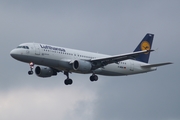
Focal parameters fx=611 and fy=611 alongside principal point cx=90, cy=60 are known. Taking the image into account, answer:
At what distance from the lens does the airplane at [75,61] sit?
82.5 metres

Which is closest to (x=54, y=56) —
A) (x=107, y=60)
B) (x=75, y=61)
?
(x=75, y=61)

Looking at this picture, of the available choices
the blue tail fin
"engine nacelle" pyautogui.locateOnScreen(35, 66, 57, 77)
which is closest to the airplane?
"engine nacelle" pyautogui.locateOnScreen(35, 66, 57, 77)

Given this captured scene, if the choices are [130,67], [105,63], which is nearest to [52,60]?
[105,63]

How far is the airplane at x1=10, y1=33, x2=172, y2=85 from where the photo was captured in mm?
82500

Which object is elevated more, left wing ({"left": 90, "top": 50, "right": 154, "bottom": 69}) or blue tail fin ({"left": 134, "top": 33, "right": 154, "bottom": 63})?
blue tail fin ({"left": 134, "top": 33, "right": 154, "bottom": 63})

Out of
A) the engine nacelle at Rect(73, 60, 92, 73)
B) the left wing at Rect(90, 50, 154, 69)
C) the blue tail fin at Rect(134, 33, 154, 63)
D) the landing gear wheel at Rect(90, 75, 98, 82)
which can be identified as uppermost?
the blue tail fin at Rect(134, 33, 154, 63)

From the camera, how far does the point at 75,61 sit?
278 ft

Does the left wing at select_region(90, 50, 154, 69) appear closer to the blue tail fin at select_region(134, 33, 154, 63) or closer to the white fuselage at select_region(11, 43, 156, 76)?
the white fuselage at select_region(11, 43, 156, 76)

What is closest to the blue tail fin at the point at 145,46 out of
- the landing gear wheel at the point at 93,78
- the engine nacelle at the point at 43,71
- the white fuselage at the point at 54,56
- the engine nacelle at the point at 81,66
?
the white fuselage at the point at 54,56

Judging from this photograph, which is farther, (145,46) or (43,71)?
(145,46)

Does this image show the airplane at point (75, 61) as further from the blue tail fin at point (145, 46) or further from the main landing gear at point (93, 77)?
the blue tail fin at point (145, 46)

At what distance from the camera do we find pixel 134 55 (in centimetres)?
8531

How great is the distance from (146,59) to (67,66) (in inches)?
690

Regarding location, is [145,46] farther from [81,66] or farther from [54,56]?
[54,56]
